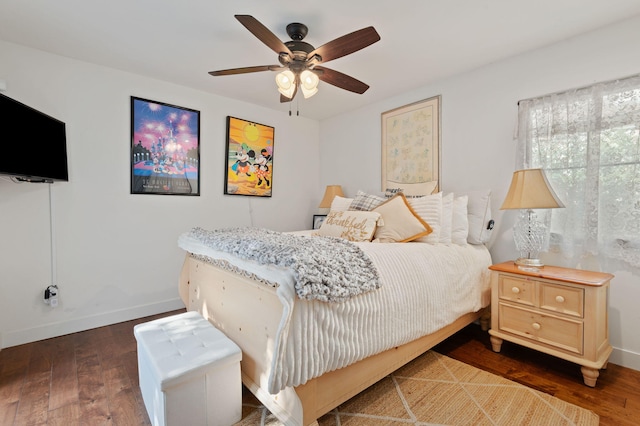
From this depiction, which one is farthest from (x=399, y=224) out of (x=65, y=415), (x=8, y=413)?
(x=8, y=413)

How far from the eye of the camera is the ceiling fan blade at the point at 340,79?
2.14 meters

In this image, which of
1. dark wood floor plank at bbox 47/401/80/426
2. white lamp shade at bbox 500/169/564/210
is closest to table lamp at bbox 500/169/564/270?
white lamp shade at bbox 500/169/564/210

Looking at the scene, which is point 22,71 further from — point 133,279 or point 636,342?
point 636,342

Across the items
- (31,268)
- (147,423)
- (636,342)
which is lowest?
(147,423)

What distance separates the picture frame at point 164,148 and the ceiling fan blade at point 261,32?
5.53 feet

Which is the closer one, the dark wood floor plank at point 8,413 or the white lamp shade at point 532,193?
the dark wood floor plank at point 8,413

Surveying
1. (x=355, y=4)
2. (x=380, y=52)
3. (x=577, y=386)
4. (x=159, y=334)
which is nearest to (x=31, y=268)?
(x=159, y=334)

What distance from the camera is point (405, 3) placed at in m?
1.83

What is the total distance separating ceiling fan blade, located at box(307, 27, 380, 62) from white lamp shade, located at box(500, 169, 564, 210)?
1.41 m

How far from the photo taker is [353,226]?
7.82 feet

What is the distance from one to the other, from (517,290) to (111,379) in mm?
2708

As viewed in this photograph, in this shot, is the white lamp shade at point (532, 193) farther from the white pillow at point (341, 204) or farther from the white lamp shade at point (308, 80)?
the white lamp shade at point (308, 80)

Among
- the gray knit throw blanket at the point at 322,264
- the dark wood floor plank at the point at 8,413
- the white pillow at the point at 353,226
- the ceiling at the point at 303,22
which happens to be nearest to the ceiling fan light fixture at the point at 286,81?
the ceiling at the point at 303,22

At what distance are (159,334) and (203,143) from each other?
7.51 ft
